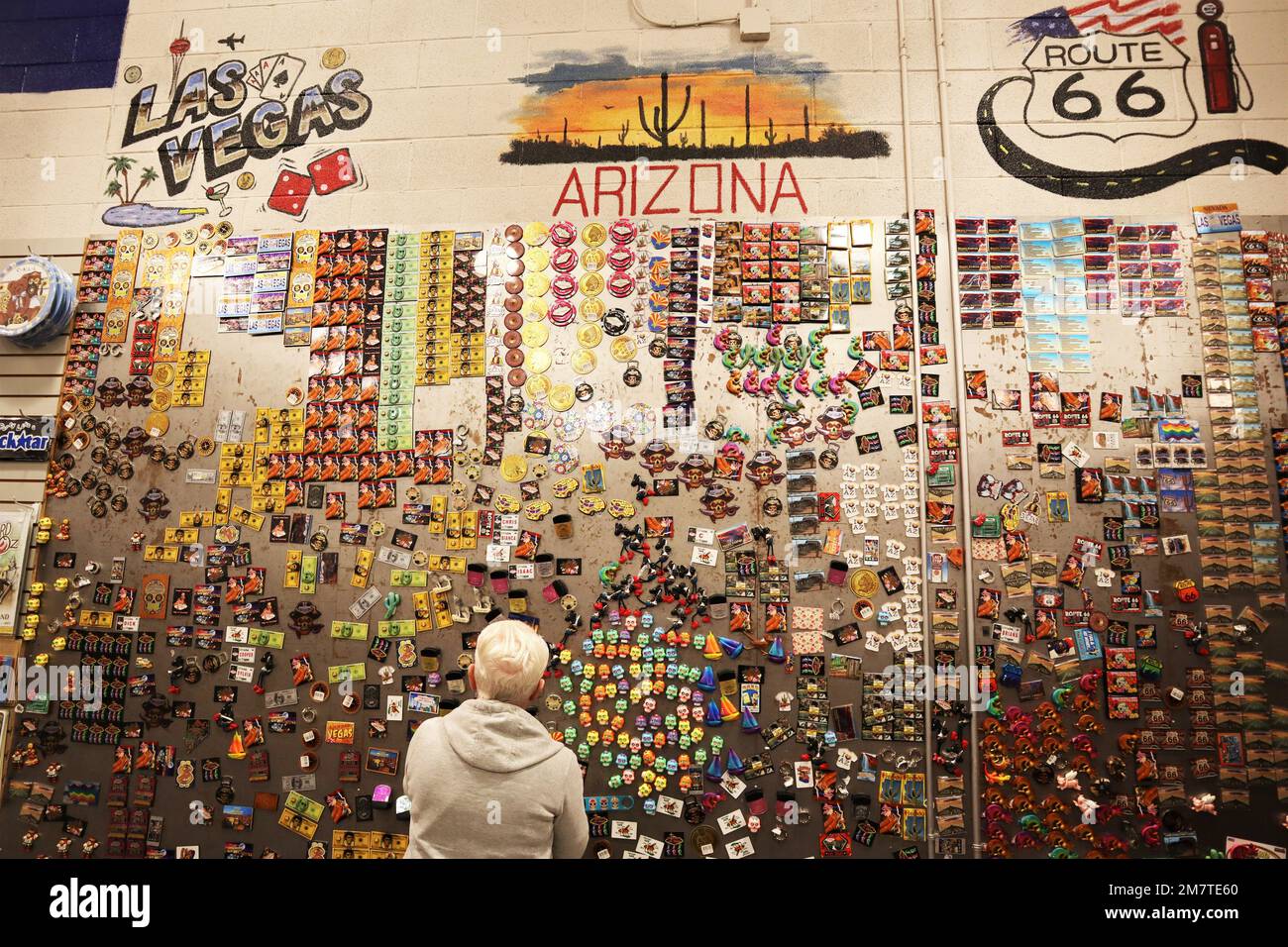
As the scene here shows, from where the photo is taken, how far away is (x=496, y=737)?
203 centimetres

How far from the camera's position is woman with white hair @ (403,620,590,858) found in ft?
6.45

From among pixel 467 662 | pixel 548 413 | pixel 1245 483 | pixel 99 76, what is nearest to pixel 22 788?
pixel 467 662

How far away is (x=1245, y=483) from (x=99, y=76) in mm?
6066

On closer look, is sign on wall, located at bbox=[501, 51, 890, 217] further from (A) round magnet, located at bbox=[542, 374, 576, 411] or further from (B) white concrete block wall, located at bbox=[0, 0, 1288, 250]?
(A) round magnet, located at bbox=[542, 374, 576, 411]

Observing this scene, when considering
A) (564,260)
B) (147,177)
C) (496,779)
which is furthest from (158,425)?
(496,779)

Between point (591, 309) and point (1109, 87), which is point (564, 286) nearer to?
point (591, 309)

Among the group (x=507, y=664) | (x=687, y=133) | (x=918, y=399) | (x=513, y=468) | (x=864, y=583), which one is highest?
(x=687, y=133)

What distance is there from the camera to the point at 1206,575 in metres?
3.37

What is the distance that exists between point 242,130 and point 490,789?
12.3 ft

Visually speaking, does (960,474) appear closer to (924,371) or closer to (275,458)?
(924,371)

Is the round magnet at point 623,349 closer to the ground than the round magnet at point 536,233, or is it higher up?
closer to the ground

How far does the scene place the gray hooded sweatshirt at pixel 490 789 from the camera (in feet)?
6.45

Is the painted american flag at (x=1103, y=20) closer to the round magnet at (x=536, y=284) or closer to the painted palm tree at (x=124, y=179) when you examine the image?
the round magnet at (x=536, y=284)

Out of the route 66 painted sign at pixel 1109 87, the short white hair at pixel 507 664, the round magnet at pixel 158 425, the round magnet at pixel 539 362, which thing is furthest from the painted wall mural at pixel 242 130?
the route 66 painted sign at pixel 1109 87
